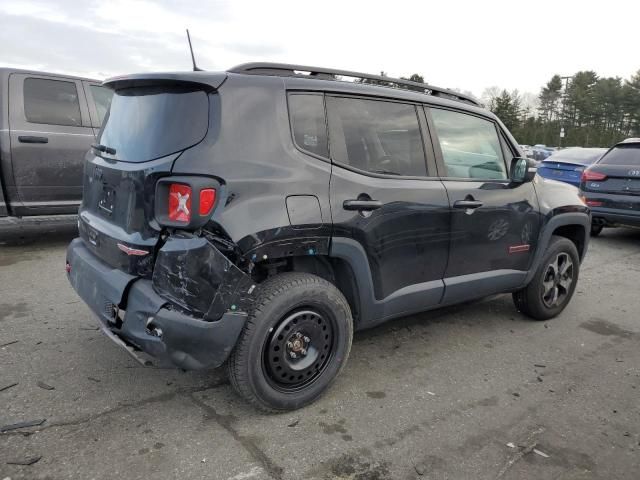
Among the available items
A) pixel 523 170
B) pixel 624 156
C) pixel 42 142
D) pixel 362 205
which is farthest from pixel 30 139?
pixel 624 156

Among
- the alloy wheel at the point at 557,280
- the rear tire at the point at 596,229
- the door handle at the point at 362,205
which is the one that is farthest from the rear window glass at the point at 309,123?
the rear tire at the point at 596,229

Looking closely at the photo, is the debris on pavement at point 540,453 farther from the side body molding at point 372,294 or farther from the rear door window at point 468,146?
the rear door window at point 468,146

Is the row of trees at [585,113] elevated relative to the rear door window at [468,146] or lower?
elevated

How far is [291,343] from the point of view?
277cm

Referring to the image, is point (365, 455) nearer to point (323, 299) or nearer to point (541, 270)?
point (323, 299)

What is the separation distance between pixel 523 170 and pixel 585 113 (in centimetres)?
6590

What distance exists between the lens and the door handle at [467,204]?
3.44 metres

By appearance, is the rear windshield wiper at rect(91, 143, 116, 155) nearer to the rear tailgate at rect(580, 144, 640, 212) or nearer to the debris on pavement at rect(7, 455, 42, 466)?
the debris on pavement at rect(7, 455, 42, 466)

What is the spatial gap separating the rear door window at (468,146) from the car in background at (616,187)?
4.69 m

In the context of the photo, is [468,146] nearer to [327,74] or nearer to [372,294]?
[327,74]

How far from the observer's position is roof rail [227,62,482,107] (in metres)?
2.82

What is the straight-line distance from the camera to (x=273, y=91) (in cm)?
274

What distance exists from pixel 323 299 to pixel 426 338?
1534 mm

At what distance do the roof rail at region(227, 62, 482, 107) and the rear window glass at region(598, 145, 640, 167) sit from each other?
5.11m
